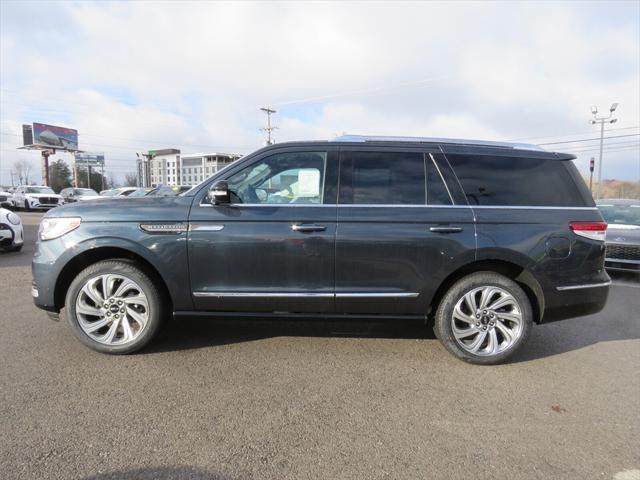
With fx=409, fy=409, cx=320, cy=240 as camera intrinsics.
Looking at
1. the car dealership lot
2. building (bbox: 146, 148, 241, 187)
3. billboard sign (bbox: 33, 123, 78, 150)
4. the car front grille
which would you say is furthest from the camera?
building (bbox: 146, 148, 241, 187)

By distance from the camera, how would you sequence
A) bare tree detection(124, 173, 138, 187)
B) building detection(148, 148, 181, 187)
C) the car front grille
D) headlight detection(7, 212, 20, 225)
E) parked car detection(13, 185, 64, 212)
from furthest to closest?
bare tree detection(124, 173, 138, 187) → building detection(148, 148, 181, 187) → parked car detection(13, 185, 64, 212) → headlight detection(7, 212, 20, 225) → the car front grille

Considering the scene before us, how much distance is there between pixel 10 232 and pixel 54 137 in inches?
2601

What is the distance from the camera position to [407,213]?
353cm

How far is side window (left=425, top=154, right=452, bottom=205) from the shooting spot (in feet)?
11.8

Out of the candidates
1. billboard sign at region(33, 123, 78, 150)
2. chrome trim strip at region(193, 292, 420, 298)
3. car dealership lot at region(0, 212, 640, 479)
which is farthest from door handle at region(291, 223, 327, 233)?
billboard sign at region(33, 123, 78, 150)

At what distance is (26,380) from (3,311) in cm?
225

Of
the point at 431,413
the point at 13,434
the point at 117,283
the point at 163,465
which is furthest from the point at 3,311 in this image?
the point at 431,413

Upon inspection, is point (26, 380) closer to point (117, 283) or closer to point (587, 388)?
point (117, 283)

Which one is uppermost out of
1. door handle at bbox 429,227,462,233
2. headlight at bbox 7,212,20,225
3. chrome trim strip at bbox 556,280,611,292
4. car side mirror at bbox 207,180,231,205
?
car side mirror at bbox 207,180,231,205

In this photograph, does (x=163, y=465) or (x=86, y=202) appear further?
(x=86, y=202)

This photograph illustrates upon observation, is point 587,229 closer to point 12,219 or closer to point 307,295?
point 307,295

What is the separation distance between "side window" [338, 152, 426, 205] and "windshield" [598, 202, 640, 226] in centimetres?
611

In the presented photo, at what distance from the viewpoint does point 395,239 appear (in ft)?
11.5

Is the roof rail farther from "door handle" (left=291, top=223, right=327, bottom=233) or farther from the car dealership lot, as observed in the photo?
the car dealership lot
